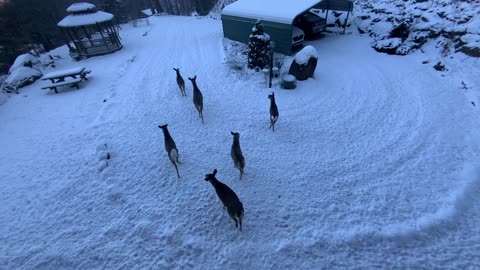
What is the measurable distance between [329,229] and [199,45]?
16668 millimetres

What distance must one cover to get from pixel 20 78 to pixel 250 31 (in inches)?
568

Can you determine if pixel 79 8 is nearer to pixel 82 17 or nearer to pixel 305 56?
pixel 82 17

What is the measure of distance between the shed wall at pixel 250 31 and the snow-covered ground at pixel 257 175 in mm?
3267

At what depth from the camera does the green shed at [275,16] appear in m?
14.0

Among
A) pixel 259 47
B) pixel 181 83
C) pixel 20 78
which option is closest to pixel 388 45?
pixel 259 47

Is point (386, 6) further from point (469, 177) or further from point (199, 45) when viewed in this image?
point (469, 177)

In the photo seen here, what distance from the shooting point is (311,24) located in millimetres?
15977

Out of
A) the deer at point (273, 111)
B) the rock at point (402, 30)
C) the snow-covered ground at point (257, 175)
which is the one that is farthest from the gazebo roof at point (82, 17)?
the rock at point (402, 30)

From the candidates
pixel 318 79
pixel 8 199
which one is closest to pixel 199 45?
pixel 318 79

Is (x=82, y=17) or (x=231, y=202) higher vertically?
(x=82, y=17)

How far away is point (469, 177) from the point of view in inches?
256

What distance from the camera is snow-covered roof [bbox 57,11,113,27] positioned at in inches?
682

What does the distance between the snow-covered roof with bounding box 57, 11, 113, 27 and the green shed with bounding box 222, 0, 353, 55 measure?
922cm

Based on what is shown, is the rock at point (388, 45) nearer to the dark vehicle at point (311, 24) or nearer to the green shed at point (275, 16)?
the dark vehicle at point (311, 24)
